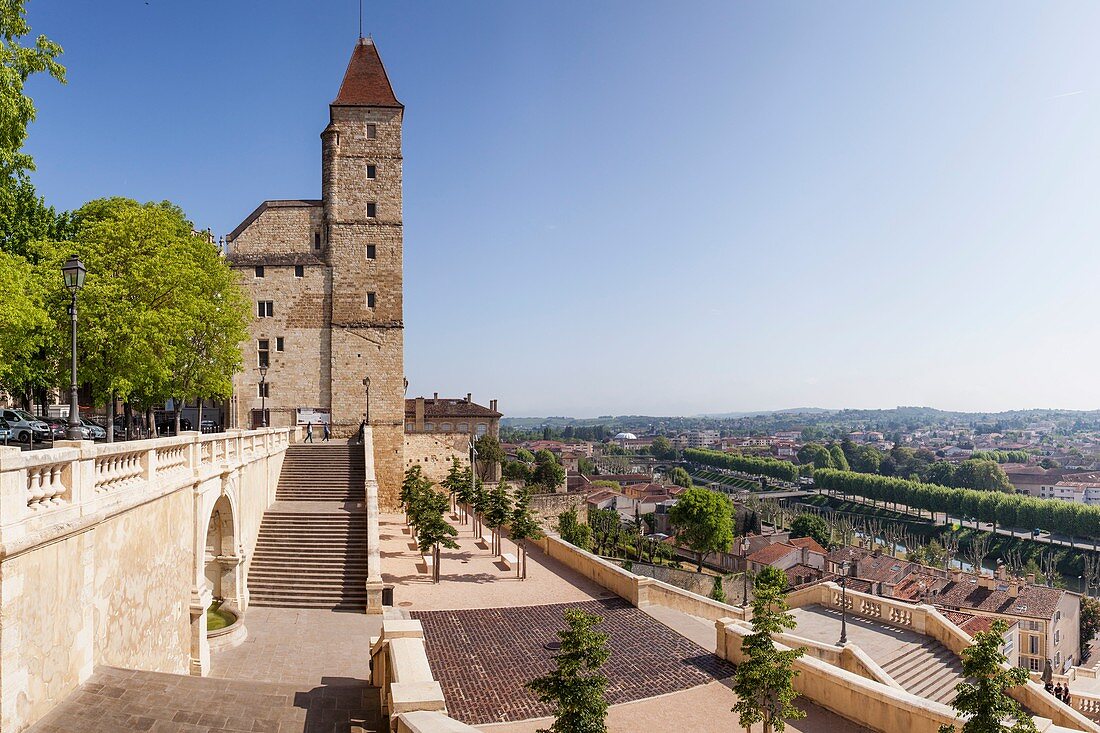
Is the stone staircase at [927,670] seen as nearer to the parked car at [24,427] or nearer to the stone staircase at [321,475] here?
the stone staircase at [321,475]

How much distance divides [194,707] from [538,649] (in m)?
9.55

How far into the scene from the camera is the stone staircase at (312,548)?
1877cm

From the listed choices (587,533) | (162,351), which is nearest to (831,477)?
(587,533)

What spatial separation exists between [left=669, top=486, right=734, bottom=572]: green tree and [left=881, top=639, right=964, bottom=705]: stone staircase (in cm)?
3538

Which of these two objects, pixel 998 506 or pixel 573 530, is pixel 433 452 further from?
pixel 998 506

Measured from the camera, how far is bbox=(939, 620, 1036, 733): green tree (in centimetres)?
787

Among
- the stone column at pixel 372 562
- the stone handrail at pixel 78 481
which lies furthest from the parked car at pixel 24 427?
the stone handrail at pixel 78 481

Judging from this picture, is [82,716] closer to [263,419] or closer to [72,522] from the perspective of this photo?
[72,522]

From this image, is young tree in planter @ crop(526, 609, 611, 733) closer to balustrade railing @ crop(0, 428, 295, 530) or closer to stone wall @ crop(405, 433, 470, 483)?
balustrade railing @ crop(0, 428, 295, 530)

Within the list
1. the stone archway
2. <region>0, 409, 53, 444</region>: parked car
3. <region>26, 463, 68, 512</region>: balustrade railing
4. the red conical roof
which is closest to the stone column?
the stone archway

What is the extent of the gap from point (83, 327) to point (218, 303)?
267 inches

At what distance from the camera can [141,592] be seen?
32.7ft

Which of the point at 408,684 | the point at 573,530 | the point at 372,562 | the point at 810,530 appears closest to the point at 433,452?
the point at 573,530

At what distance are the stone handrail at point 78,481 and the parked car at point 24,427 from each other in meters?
15.4
